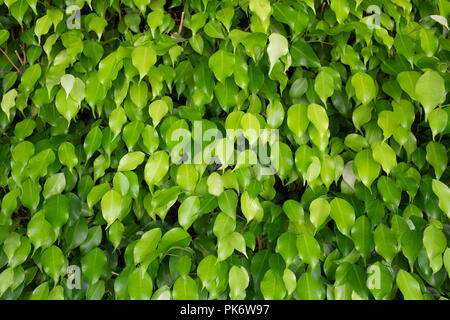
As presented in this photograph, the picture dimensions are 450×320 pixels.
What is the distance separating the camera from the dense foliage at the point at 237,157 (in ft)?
2.59

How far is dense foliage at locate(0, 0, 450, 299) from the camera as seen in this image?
0.79 metres

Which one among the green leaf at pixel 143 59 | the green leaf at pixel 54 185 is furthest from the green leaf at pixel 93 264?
the green leaf at pixel 143 59

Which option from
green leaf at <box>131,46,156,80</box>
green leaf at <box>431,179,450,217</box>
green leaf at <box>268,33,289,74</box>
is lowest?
green leaf at <box>431,179,450,217</box>

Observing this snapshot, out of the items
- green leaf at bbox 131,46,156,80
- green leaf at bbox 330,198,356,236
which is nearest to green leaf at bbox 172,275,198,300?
green leaf at bbox 330,198,356,236

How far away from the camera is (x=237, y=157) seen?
2.54ft

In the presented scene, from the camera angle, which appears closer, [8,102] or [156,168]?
[156,168]

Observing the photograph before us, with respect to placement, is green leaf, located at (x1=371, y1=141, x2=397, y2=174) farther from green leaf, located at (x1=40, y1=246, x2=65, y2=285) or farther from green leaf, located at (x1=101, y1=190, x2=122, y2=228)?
green leaf, located at (x1=40, y1=246, x2=65, y2=285)

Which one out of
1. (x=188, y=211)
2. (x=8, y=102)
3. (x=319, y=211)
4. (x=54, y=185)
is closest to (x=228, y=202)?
(x=188, y=211)

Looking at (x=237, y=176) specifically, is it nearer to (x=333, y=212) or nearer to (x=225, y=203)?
(x=225, y=203)

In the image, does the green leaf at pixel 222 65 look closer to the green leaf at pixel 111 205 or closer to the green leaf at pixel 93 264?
the green leaf at pixel 111 205

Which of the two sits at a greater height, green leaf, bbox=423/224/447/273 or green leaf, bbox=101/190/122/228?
green leaf, bbox=101/190/122/228

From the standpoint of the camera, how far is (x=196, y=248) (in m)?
0.86

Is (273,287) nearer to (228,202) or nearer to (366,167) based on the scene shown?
(228,202)

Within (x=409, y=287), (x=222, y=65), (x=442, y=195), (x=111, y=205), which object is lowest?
(x=409, y=287)
